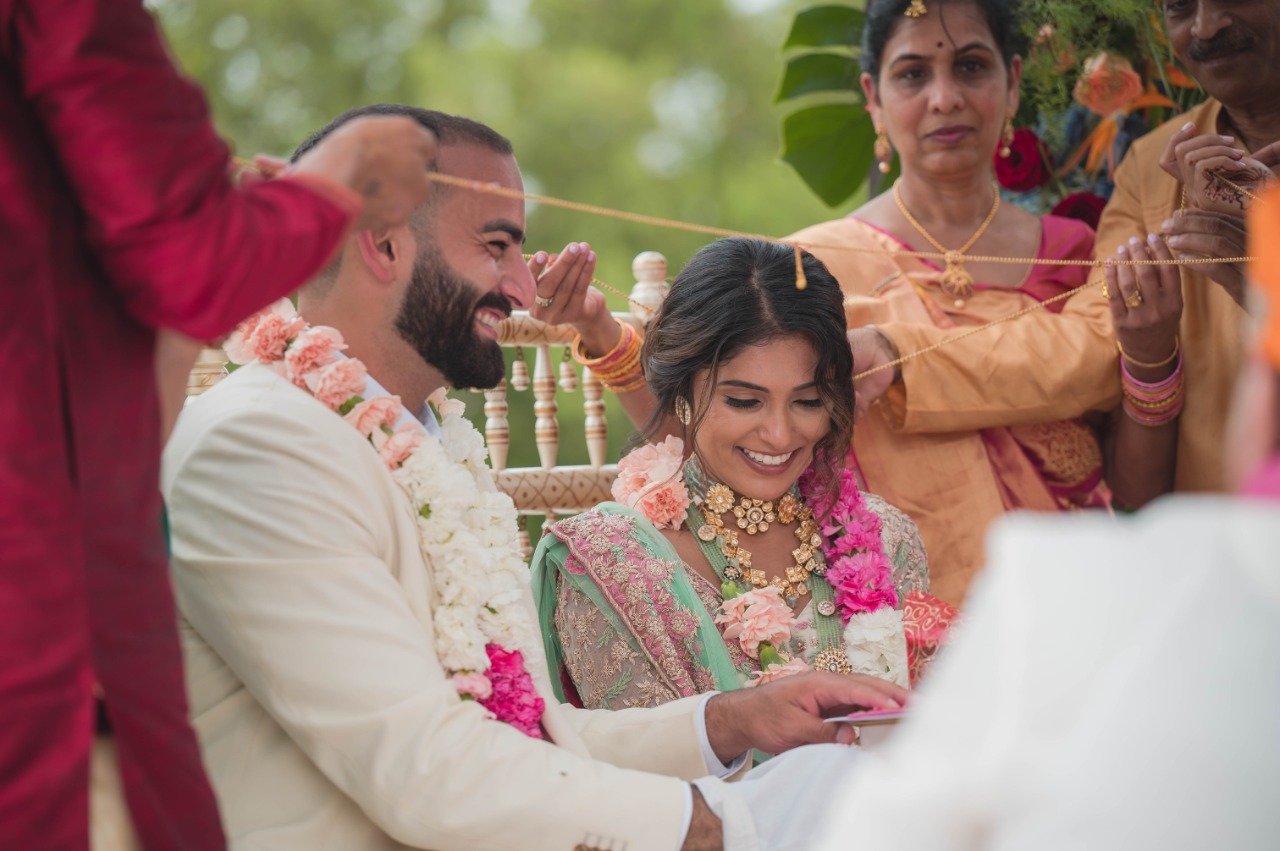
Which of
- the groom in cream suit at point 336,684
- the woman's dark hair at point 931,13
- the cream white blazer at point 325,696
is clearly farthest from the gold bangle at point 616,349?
the cream white blazer at point 325,696

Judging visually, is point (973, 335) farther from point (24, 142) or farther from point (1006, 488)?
point (24, 142)

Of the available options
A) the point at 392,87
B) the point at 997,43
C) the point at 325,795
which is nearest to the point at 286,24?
the point at 392,87

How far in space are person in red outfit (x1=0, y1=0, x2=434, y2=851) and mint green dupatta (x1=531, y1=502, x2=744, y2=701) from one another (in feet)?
4.58

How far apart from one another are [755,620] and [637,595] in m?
0.29

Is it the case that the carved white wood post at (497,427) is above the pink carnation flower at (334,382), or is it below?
below

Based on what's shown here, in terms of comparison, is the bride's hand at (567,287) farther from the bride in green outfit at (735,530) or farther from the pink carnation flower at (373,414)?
the pink carnation flower at (373,414)

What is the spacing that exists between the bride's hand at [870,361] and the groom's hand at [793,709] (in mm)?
1275

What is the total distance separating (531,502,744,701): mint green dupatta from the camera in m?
3.14

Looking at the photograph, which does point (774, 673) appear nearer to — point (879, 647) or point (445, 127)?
point (879, 647)

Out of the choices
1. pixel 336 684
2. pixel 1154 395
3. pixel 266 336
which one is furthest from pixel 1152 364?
pixel 336 684

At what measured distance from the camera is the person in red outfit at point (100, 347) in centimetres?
163

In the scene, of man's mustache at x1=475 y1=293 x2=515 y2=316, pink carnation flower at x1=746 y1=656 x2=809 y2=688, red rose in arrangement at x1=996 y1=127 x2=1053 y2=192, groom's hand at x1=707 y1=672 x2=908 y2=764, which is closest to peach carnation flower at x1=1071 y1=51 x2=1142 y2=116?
red rose in arrangement at x1=996 y1=127 x2=1053 y2=192

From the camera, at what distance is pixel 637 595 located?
10.4 feet

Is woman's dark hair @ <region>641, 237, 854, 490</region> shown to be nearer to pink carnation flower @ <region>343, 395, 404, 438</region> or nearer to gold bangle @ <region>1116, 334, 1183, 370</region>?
gold bangle @ <region>1116, 334, 1183, 370</region>
